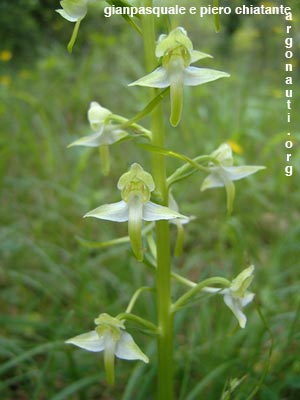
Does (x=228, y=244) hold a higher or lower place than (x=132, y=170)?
lower

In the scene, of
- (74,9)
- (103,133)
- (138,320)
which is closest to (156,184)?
(103,133)

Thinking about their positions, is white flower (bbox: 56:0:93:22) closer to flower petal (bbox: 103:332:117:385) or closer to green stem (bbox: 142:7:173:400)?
green stem (bbox: 142:7:173:400)

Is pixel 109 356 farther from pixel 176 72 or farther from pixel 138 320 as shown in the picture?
pixel 176 72

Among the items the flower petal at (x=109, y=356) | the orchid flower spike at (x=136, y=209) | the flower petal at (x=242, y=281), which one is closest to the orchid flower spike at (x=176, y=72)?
the orchid flower spike at (x=136, y=209)

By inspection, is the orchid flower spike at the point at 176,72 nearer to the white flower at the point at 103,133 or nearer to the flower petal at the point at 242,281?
the white flower at the point at 103,133

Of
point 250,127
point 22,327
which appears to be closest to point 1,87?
point 250,127

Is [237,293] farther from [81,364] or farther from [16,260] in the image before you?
[16,260]

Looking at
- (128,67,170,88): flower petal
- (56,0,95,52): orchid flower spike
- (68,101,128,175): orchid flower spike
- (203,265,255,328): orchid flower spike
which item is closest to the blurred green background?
(203,265,255,328): orchid flower spike
